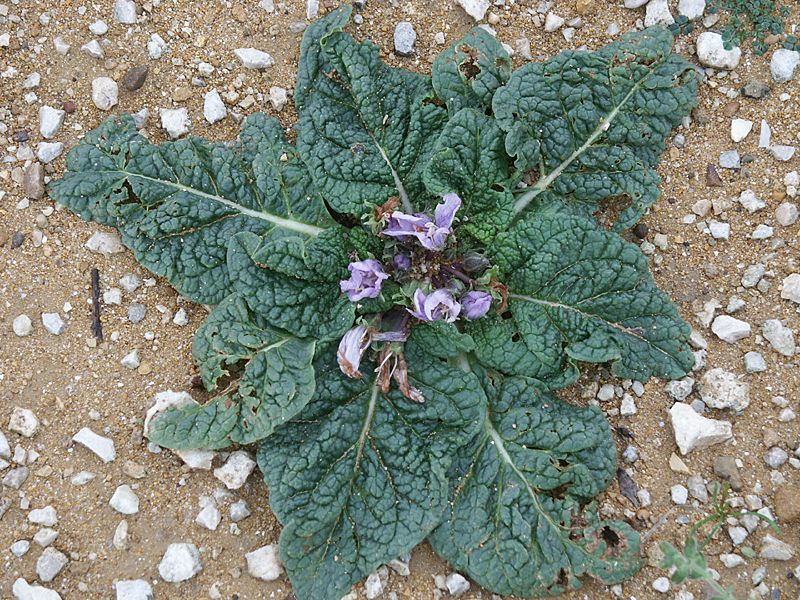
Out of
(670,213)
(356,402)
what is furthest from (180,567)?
(670,213)

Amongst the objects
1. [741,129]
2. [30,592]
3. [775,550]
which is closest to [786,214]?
[741,129]

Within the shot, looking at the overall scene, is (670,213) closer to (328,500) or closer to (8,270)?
(328,500)

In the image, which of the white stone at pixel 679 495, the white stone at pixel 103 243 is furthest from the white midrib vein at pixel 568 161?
the white stone at pixel 103 243

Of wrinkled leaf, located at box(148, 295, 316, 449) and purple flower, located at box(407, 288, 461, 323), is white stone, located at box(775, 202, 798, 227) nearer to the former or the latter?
purple flower, located at box(407, 288, 461, 323)

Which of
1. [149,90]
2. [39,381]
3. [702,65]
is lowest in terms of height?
[39,381]

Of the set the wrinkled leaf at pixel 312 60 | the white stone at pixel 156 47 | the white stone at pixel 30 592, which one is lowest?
the white stone at pixel 30 592

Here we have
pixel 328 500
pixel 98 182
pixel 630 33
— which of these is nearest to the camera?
pixel 328 500

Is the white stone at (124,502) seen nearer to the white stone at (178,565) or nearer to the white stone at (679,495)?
the white stone at (178,565)
